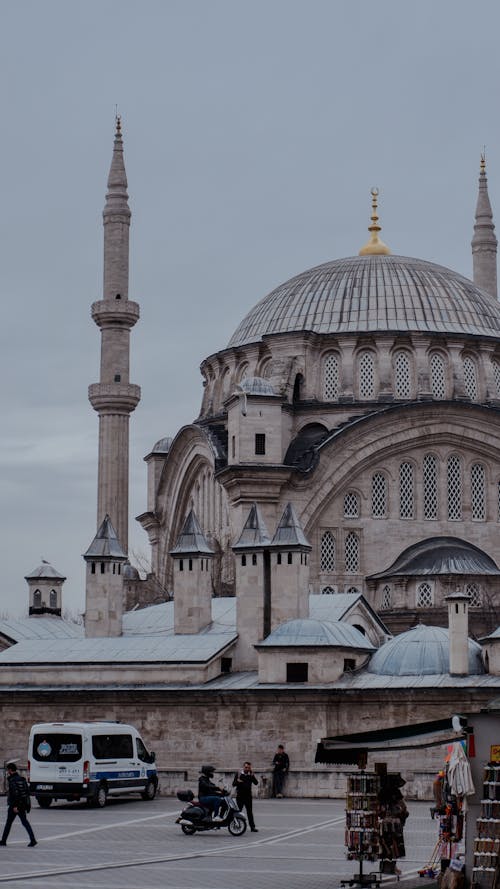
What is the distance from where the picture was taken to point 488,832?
597 inches

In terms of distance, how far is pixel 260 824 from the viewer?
24.4 meters

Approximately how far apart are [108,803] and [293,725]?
17.0ft

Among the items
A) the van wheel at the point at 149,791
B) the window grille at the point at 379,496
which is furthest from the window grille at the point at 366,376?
the van wheel at the point at 149,791

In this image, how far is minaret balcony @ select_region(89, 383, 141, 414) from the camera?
54156mm

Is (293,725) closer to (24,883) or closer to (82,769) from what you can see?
(82,769)

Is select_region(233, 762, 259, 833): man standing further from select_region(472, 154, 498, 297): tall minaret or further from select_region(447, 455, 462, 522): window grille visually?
select_region(472, 154, 498, 297): tall minaret

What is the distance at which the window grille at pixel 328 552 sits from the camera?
47.2 m

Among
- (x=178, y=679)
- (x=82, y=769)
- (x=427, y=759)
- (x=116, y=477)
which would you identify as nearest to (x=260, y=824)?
(x=82, y=769)

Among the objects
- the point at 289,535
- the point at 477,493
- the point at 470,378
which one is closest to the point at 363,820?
the point at 289,535

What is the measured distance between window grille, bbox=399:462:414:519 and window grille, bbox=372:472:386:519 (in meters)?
0.45

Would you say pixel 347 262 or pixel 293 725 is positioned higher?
pixel 347 262

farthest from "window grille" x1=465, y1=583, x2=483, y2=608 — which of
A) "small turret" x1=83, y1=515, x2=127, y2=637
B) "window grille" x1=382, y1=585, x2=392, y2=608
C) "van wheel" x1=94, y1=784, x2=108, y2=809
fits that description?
"van wheel" x1=94, y1=784, x2=108, y2=809

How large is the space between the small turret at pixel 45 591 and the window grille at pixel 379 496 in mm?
8659

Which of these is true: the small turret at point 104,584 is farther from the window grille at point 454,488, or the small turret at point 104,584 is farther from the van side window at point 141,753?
the window grille at point 454,488
